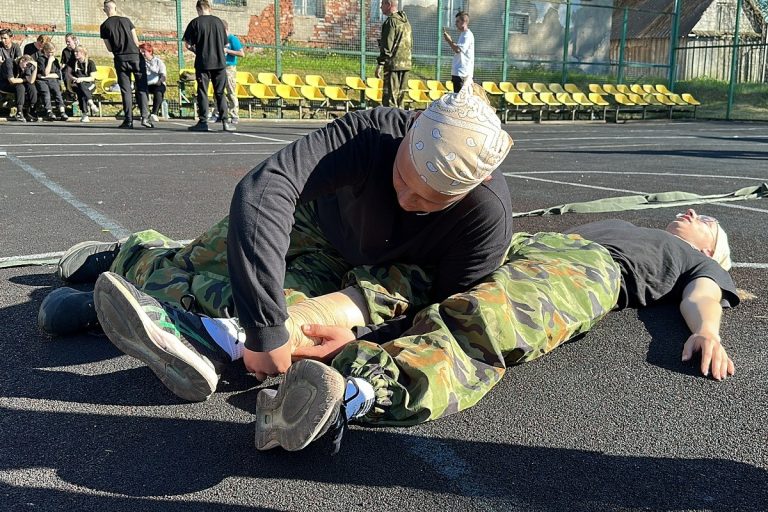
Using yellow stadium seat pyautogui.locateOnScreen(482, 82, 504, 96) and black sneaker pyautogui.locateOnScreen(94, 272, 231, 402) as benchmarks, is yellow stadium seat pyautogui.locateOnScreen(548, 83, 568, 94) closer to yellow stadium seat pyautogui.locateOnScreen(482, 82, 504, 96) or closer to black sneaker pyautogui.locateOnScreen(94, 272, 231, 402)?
yellow stadium seat pyautogui.locateOnScreen(482, 82, 504, 96)

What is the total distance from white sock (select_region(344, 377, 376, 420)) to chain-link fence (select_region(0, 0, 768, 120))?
15543 millimetres

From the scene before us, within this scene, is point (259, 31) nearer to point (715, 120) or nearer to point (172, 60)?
point (172, 60)

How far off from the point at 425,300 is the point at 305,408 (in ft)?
3.24

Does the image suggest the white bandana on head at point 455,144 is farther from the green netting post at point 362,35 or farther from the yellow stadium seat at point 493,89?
the yellow stadium seat at point 493,89

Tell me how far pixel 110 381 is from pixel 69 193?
3.83 metres

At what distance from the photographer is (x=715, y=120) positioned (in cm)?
2303

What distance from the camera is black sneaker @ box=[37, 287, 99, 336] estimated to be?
Answer: 8.13 ft

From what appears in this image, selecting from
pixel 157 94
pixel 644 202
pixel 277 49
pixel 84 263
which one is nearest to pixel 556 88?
pixel 277 49

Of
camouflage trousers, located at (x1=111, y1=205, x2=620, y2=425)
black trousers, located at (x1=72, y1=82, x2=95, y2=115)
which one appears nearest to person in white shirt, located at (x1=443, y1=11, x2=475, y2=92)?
black trousers, located at (x1=72, y1=82, x2=95, y2=115)

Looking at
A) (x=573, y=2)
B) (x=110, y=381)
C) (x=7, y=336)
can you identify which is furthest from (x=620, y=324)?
(x=573, y=2)

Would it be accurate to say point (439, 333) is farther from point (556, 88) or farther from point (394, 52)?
point (556, 88)

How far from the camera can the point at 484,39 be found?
2112 cm

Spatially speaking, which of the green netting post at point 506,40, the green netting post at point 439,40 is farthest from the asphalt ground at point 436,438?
the green netting post at point 506,40

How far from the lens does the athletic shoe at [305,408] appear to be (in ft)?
5.29
